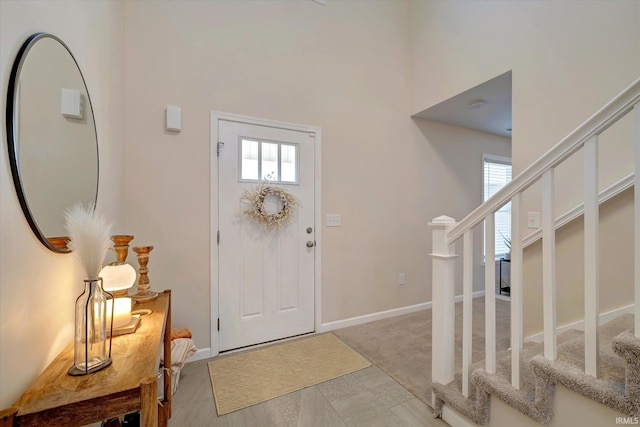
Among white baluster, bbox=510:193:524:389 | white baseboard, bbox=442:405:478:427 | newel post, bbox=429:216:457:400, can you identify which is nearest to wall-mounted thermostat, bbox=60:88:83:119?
newel post, bbox=429:216:457:400

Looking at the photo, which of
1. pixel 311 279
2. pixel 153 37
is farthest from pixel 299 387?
pixel 153 37

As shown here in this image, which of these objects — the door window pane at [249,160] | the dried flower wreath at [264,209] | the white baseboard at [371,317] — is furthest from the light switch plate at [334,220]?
the white baseboard at [371,317]

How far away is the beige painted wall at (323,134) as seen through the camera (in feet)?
7.00

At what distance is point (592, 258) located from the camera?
3.22 ft

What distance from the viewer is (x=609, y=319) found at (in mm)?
1693

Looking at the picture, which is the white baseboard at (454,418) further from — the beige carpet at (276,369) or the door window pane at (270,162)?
the door window pane at (270,162)

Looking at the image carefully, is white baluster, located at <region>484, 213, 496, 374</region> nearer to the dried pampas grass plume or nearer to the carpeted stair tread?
the carpeted stair tread

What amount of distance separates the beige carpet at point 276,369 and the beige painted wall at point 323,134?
15.5 inches

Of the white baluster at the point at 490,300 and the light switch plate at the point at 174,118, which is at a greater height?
the light switch plate at the point at 174,118

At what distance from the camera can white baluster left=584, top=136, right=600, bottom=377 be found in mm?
979

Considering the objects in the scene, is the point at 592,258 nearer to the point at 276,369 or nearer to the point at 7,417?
the point at 7,417

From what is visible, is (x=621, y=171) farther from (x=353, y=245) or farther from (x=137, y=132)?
(x=137, y=132)

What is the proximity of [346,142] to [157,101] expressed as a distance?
1.71m

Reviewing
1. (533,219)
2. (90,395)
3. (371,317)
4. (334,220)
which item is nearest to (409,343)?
(371,317)
